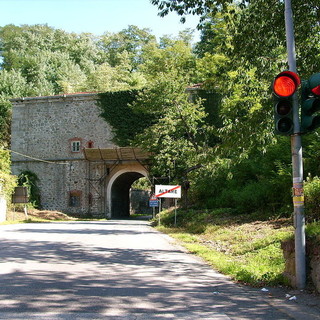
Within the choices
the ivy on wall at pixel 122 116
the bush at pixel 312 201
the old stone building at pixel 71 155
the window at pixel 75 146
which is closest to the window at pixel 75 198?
the old stone building at pixel 71 155

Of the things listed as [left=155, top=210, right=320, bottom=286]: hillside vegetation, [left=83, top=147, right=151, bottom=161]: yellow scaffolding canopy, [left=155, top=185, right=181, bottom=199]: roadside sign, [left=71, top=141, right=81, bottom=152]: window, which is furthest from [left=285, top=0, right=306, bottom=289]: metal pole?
[left=71, top=141, right=81, bottom=152]: window

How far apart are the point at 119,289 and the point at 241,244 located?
5.62 meters

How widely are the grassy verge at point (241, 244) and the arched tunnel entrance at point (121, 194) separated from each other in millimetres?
18220

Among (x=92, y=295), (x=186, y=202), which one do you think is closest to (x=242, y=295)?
(x=92, y=295)

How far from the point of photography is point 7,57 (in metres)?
58.6

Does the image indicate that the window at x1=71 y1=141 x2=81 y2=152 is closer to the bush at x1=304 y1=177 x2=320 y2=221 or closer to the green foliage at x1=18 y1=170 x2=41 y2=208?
the green foliage at x1=18 y1=170 x2=41 y2=208

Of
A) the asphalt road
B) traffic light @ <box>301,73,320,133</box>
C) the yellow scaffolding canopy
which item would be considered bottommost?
the asphalt road

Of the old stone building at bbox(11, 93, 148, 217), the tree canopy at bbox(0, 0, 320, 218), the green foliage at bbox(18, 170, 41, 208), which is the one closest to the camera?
the tree canopy at bbox(0, 0, 320, 218)

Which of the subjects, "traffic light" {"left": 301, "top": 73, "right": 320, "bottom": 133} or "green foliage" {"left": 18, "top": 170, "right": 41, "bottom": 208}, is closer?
"traffic light" {"left": 301, "top": 73, "right": 320, "bottom": 133}

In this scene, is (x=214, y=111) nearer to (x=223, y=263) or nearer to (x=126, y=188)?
(x=126, y=188)

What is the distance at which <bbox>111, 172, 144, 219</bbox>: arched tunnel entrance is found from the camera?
Result: 36.1m

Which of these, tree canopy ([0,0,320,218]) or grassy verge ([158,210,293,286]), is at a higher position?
tree canopy ([0,0,320,218])

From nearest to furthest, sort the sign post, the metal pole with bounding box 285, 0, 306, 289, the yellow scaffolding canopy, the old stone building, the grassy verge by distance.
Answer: the metal pole with bounding box 285, 0, 306, 289
the grassy verge
the sign post
the yellow scaffolding canopy
the old stone building

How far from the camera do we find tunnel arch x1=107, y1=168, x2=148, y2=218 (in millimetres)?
34812
